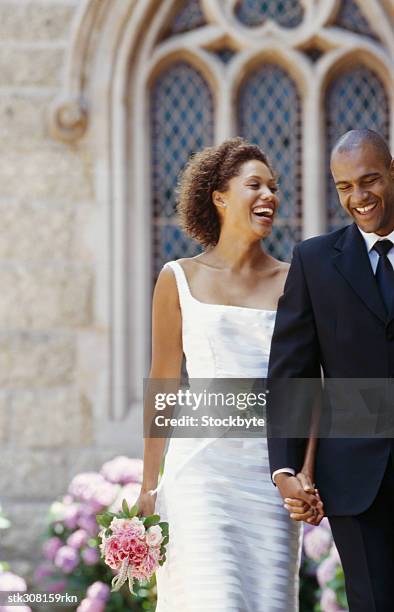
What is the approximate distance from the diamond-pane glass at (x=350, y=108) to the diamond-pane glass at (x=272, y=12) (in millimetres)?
473

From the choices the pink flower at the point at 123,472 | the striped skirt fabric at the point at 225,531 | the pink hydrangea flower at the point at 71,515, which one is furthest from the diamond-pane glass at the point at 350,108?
the striped skirt fabric at the point at 225,531

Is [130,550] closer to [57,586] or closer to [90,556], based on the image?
[90,556]

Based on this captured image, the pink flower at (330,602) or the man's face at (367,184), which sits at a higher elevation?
the man's face at (367,184)

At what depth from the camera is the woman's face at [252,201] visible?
460 cm

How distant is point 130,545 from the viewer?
167 inches

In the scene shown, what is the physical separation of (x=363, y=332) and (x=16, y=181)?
169 inches

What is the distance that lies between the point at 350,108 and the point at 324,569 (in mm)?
3142

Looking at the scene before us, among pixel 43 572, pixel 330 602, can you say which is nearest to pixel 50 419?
pixel 43 572

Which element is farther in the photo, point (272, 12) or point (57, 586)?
point (272, 12)

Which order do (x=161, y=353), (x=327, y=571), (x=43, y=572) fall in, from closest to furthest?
(x=161, y=353)
(x=327, y=571)
(x=43, y=572)

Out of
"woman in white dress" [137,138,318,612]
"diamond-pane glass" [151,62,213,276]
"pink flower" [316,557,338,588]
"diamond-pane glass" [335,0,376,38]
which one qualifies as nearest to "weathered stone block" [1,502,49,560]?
"diamond-pane glass" [151,62,213,276]

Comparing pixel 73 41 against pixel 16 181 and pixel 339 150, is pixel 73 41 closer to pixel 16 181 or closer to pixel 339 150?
pixel 16 181

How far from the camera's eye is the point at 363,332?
3.59 meters

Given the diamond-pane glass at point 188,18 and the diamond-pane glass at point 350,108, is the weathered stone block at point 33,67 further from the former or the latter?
the diamond-pane glass at point 350,108
